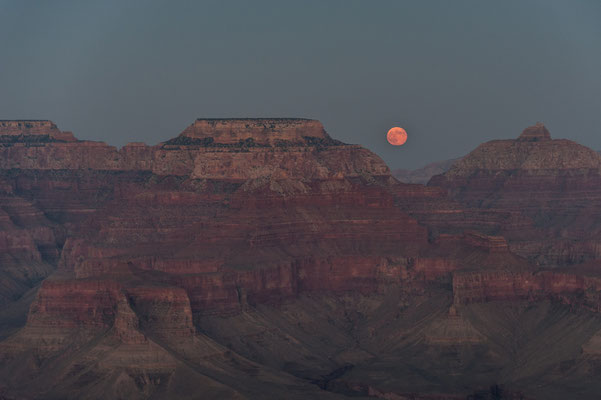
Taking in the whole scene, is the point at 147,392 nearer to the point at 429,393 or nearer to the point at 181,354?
the point at 181,354

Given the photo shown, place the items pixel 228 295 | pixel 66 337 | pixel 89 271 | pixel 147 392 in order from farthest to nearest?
pixel 89 271 < pixel 228 295 < pixel 66 337 < pixel 147 392

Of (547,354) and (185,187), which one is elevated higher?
(185,187)

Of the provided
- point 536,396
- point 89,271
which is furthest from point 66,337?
point 536,396

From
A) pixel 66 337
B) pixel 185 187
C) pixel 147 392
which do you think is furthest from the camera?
pixel 185 187

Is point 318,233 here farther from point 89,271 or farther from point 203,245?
point 89,271

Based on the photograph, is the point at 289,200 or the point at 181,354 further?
the point at 289,200

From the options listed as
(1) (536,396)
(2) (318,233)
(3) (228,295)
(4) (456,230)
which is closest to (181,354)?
(3) (228,295)
